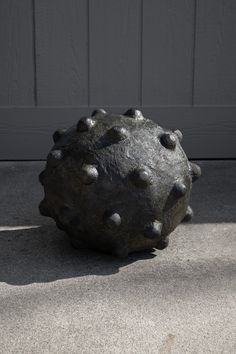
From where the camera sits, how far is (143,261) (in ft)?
11.0

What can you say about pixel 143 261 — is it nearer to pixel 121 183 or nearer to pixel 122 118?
pixel 121 183

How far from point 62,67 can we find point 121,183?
2.51 m

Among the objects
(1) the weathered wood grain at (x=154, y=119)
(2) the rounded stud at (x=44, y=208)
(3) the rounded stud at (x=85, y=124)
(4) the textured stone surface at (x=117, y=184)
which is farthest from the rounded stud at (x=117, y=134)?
(1) the weathered wood grain at (x=154, y=119)

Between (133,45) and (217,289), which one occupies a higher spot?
(133,45)

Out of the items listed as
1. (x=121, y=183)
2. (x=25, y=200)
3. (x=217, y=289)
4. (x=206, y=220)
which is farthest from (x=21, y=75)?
(x=217, y=289)

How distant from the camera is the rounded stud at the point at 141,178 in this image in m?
3.11

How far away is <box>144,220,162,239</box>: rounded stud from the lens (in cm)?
318

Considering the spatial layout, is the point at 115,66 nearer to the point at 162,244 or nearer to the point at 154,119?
the point at 154,119

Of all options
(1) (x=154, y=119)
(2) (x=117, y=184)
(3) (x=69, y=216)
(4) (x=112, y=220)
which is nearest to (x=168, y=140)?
(2) (x=117, y=184)

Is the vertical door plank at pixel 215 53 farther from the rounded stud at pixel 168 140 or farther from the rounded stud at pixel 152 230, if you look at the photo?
the rounded stud at pixel 152 230

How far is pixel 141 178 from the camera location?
3102 millimetres

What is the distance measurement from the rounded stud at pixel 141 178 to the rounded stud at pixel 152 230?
8.1 inches

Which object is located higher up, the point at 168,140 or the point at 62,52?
the point at 62,52

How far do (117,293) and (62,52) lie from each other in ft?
9.58
